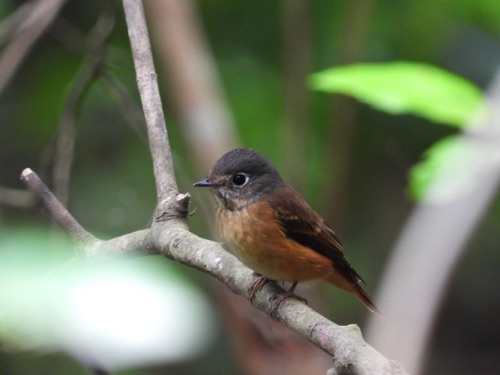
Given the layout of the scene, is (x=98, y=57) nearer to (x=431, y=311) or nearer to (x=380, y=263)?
(x=431, y=311)

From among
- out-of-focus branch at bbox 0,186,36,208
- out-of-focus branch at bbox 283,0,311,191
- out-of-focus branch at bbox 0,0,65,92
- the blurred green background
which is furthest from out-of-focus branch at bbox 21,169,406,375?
the blurred green background

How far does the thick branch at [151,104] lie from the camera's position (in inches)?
120

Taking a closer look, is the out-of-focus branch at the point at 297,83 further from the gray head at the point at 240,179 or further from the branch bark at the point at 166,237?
the branch bark at the point at 166,237

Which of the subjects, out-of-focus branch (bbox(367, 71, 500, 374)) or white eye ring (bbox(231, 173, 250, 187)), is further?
white eye ring (bbox(231, 173, 250, 187))

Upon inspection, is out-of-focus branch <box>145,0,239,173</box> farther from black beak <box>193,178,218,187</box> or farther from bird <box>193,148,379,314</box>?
black beak <box>193,178,218,187</box>

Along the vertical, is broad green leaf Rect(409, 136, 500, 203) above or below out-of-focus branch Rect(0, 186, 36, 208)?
→ below

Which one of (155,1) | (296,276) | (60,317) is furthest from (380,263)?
(60,317)

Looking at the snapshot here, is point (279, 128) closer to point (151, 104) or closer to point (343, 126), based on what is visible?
point (343, 126)

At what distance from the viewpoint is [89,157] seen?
655cm

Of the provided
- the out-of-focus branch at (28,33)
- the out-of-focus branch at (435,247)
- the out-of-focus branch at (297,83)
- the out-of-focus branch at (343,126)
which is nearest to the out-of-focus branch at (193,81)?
the out-of-focus branch at (297,83)

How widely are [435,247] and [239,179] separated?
150 cm

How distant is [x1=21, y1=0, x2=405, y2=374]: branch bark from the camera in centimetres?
257

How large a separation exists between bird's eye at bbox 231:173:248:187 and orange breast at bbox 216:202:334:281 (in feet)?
A: 0.42

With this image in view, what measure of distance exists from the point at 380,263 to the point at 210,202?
2.07 metres
